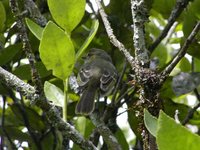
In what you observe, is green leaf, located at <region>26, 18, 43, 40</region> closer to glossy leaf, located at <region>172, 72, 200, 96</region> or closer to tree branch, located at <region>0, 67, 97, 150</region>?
tree branch, located at <region>0, 67, 97, 150</region>

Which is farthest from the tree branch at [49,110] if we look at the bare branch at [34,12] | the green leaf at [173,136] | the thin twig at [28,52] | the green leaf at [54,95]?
the bare branch at [34,12]

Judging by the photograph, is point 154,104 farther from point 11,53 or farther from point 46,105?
point 11,53

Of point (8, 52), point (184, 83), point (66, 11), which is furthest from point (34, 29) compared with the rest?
point (184, 83)

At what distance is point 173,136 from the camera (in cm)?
99

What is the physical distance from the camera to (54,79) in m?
2.45

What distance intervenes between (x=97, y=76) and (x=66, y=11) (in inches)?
99.8

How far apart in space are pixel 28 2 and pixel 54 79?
0.39 metres

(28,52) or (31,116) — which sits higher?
(28,52)

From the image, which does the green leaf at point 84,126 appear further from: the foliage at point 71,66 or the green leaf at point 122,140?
the green leaf at point 122,140

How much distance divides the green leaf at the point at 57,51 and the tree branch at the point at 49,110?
0.31 ft

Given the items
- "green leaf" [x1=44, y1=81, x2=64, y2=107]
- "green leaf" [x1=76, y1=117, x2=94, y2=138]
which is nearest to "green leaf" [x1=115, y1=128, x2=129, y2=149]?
"green leaf" [x1=76, y1=117, x2=94, y2=138]

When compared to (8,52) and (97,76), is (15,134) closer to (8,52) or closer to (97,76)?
(8,52)

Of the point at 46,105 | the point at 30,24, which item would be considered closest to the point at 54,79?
the point at 30,24

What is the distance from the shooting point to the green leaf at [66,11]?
1.53 m
